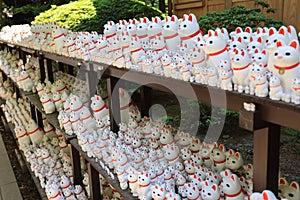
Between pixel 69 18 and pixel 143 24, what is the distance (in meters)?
4.18

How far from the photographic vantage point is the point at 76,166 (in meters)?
2.59

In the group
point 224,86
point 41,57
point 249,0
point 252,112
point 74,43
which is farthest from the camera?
point 249,0

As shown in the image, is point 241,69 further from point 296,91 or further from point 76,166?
point 76,166

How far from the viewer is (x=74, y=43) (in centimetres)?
234

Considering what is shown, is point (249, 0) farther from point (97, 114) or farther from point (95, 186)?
point (95, 186)

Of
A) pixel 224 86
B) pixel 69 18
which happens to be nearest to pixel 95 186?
pixel 224 86

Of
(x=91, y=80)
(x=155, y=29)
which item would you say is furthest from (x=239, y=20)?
(x=155, y=29)

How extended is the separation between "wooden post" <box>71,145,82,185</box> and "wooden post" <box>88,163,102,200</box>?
0.38m

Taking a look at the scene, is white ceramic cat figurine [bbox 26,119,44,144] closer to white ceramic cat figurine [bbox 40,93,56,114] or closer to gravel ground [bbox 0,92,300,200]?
gravel ground [bbox 0,92,300,200]

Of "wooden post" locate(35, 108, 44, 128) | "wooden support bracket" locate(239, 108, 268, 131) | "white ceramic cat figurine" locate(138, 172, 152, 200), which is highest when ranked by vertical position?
"wooden support bracket" locate(239, 108, 268, 131)

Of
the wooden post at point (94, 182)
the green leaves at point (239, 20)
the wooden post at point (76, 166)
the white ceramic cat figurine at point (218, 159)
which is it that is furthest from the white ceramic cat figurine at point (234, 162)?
the green leaves at point (239, 20)

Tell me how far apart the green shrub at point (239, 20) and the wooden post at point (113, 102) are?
5.08ft

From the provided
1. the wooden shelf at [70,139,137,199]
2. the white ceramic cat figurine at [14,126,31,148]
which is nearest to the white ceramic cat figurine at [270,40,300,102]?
the wooden shelf at [70,139,137,199]

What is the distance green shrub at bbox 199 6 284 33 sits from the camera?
3.00m
